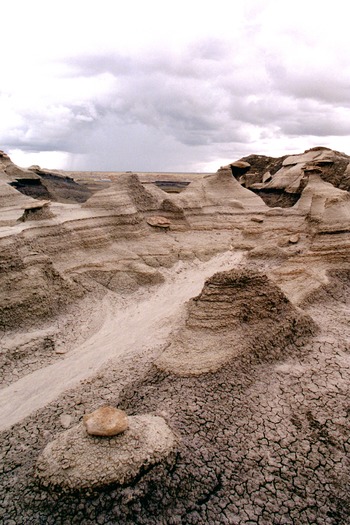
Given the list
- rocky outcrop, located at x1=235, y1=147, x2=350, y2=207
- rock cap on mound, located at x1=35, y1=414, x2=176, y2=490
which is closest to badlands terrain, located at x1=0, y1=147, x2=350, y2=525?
rock cap on mound, located at x1=35, y1=414, x2=176, y2=490

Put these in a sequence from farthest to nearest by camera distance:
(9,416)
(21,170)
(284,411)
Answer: (21,170), (9,416), (284,411)

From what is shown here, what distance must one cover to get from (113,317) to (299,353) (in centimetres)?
545

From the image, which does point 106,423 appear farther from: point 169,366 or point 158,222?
point 158,222

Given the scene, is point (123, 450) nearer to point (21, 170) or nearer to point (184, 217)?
point (184, 217)

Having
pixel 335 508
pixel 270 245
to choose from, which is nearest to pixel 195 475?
pixel 335 508

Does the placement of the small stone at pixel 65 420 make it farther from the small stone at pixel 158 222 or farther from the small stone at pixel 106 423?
the small stone at pixel 158 222

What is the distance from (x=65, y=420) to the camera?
6.61 metres

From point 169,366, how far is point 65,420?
2.05 m

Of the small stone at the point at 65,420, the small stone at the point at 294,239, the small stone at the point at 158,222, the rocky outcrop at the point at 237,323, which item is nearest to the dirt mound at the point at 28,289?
the small stone at the point at 65,420

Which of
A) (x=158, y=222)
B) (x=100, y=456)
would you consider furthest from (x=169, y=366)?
(x=158, y=222)

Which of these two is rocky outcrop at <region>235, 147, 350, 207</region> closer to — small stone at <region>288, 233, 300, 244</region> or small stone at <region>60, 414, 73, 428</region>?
small stone at <region>288, 233, 300, 244</region>

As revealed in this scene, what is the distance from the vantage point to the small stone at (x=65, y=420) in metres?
6.48

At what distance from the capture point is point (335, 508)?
4.96m

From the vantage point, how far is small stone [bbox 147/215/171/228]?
16000mm
